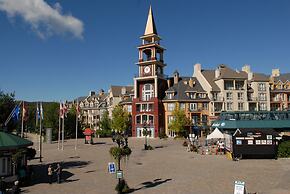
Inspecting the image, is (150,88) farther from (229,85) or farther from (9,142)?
(9,142)

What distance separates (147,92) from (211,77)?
16.4 m

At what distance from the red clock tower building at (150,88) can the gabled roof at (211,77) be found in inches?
403

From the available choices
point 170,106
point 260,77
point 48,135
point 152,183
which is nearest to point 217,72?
point 260,77

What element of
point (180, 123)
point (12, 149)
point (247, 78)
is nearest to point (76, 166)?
point (12, 149)

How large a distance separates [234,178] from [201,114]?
164ft

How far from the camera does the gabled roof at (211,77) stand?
239 feet

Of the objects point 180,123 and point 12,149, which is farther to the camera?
point 180,123

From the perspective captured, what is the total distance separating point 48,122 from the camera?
67312 mm

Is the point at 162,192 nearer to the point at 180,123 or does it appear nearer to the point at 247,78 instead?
the point at 180,123

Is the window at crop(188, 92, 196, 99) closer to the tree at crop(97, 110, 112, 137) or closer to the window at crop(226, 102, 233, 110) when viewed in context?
the window at crop(226, 102, 233, 110)

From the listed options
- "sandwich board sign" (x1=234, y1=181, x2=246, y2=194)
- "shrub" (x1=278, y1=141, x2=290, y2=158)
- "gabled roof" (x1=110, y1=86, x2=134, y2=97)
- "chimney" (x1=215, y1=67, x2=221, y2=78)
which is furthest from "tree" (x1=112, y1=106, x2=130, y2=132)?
"sandwich board sign" (x1=234, y1=181, x2=246, y2=194)

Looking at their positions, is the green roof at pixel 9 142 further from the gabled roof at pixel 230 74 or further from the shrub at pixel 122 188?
the gabled roof at pixel 230 74

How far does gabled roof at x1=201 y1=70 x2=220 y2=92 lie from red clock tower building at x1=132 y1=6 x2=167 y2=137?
10.2 m

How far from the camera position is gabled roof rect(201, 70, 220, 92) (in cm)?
7270
